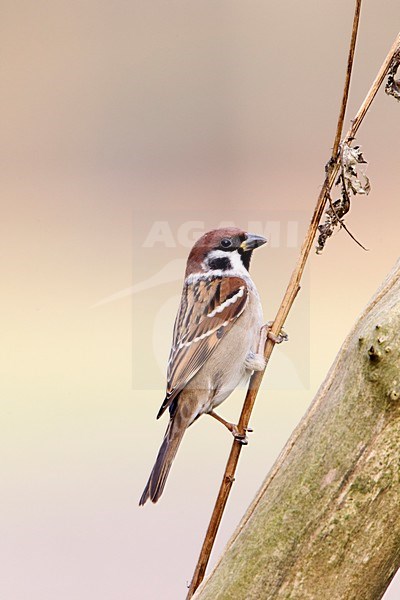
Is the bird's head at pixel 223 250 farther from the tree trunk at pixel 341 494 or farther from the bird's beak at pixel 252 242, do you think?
the tree trunk at pixel 341 494

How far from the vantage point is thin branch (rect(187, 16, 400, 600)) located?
0.83 m

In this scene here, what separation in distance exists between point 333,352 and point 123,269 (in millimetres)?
323

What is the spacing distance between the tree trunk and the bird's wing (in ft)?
0.77

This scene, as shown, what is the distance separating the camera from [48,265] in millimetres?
1146

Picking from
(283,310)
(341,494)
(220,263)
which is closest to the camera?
(341,494)

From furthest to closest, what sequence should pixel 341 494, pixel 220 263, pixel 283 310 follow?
pixel 220 263
pixel 283 310
pixel 341 494

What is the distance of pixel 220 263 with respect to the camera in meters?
0.98

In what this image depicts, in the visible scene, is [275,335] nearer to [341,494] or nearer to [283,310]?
[283,310]

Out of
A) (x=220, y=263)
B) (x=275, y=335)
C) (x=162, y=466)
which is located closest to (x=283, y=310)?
(x=275, y=335)

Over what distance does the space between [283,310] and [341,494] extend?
8.6 inches

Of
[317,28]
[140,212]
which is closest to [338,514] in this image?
[140,212]

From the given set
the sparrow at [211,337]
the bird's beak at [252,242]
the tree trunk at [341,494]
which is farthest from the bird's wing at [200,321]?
the tree trunk at [341,494]

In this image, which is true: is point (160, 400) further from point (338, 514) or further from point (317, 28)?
point (317, 28)

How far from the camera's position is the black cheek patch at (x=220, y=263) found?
97 centimetres
